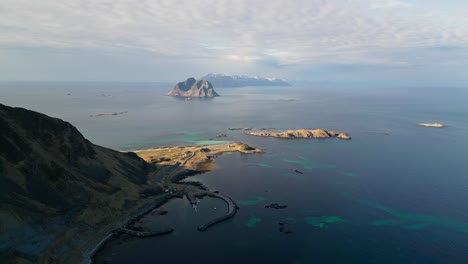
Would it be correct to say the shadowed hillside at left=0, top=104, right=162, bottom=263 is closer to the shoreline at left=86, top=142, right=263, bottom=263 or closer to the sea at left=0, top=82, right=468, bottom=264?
the shoreline at left=86, top=142, right=263, bottom=263

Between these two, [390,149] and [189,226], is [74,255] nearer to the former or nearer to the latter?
[189,226]

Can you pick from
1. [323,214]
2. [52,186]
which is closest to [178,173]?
[52,186]

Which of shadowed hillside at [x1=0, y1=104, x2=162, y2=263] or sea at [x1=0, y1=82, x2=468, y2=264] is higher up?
shadowed hillside at [x1=0, y1=104, x2=162, y2=263]

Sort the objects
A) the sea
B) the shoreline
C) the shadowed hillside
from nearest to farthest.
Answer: the shadowed hillside
the sea
the shoreline

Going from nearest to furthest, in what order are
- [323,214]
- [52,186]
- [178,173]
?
[52,186]
[323,214]
[178,173]

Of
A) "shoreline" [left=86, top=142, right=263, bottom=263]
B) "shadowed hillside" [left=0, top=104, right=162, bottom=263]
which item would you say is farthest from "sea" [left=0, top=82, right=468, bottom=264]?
"shadowed hillside" [left=0, top=104, right=162, bottom=263]

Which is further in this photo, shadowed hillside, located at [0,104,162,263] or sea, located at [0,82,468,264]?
sea, located at [0,82,468,264]

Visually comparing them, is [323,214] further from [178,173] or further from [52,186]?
[52,186]

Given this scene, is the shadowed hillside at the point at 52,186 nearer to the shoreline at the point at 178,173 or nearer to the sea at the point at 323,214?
the shoreline at the point at 178,173

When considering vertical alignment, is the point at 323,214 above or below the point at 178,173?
below

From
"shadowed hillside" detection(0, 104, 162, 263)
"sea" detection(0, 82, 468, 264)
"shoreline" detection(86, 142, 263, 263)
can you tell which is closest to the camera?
"shadowed hillside" detection(0, 104, 162, 263)

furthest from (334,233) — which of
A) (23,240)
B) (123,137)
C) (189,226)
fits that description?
(123,137)
